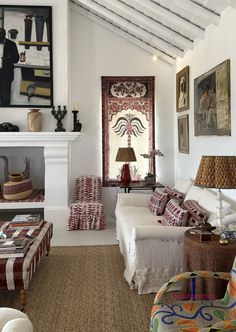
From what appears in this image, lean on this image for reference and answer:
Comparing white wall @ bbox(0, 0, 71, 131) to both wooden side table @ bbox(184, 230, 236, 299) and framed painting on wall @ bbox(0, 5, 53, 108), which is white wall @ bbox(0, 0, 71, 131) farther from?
wooden side table @ bbox(184, 230, 236, 299)

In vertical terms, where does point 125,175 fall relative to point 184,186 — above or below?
above

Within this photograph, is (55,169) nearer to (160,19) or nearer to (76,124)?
(76,124)

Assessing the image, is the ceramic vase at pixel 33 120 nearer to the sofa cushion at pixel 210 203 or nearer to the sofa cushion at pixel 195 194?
the sofa cushion at pixel 195 194

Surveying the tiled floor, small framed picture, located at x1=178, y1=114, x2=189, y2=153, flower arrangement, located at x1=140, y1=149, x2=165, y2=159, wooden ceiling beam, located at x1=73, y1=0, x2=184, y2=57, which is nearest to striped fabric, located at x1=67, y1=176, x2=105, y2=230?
the tiled floor

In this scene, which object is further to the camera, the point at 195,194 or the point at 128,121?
the point at 128,121

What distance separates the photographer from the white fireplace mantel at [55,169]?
19.5 ft

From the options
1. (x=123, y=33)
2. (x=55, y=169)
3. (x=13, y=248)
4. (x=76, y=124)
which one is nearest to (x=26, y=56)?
(x=76, y=124)

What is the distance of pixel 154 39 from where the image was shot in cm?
571

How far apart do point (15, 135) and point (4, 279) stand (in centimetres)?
323

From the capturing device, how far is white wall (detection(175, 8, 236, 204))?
3.77m

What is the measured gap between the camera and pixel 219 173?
8.92 feet

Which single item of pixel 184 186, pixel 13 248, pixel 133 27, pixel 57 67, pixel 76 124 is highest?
pixel 133 27

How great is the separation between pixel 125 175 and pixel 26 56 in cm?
254

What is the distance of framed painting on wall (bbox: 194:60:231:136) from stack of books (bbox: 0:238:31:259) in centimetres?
232
